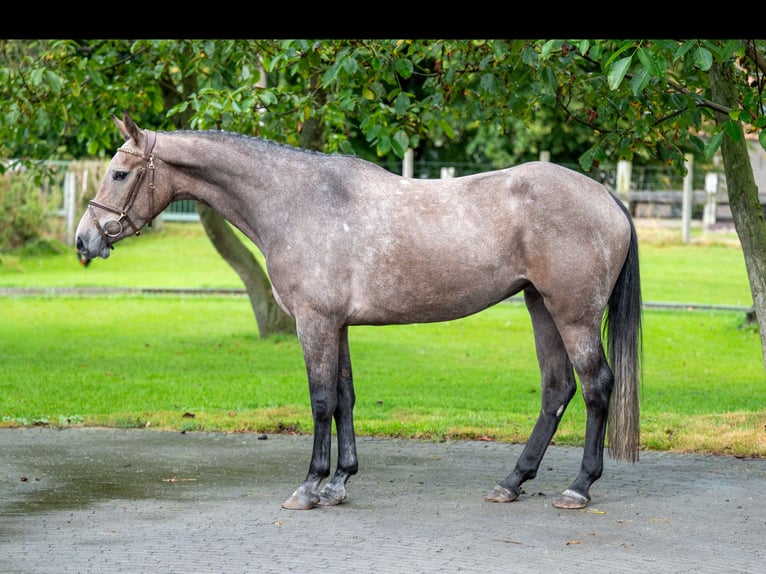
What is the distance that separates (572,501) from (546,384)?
84 cm

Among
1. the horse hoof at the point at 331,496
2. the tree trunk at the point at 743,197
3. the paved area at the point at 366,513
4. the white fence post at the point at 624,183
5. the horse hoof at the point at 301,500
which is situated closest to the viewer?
the paved area at the point at 366,513

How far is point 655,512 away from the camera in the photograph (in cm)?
693

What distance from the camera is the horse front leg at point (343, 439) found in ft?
23.5

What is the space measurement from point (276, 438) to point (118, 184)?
2.99m

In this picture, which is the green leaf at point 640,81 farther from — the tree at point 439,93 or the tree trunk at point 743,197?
the tree trunk at point 743,197

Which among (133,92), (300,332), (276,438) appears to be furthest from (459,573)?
(133,92)

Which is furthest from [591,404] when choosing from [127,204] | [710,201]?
[710,201]

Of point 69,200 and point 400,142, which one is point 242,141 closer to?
point 400,142

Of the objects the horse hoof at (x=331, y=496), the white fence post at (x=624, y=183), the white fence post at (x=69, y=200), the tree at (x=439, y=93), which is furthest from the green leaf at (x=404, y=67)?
the white fence post at (x=69, y=200)

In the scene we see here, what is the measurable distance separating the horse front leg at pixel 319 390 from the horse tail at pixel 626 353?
177 cm

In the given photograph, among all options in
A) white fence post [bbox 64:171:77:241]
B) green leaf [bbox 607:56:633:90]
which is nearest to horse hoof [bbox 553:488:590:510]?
green leaf [bbox 607:56:633:90]

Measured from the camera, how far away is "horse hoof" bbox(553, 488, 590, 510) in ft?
23.0

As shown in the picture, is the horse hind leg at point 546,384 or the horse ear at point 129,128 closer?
the horse ear at point 129,128
